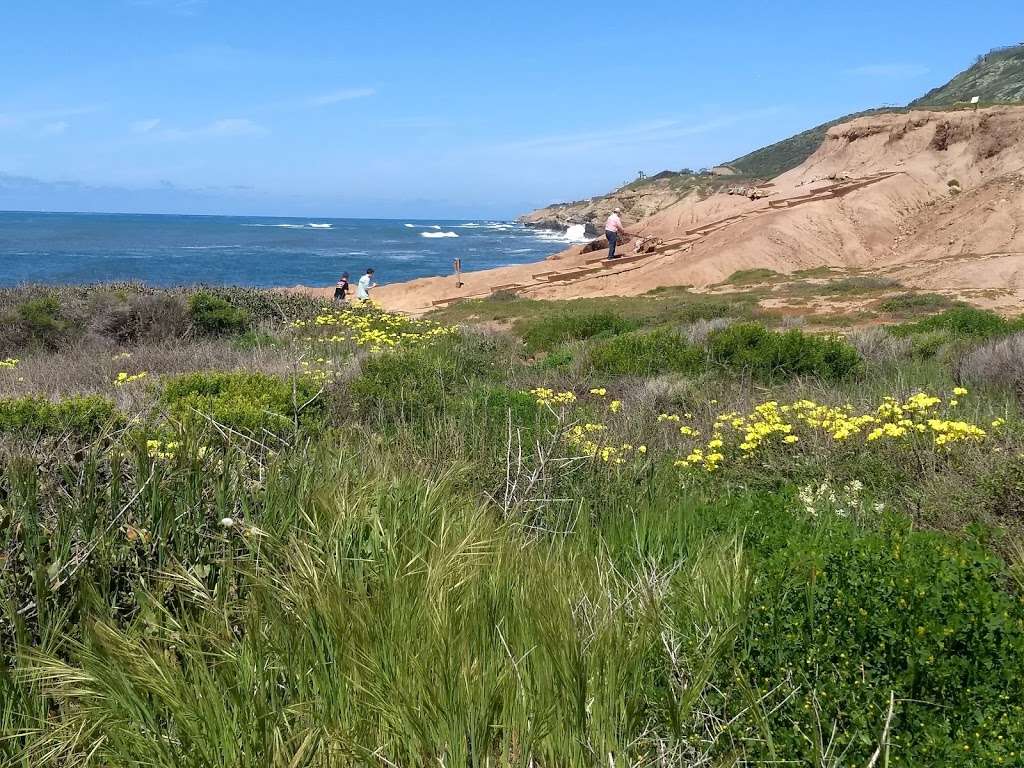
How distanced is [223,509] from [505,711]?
1733 millimetres

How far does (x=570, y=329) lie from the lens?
1475 centimetres

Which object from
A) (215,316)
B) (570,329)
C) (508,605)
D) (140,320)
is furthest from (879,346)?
(140,320)

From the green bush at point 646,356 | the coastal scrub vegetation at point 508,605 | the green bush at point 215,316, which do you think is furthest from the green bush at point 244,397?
the green bush at point 215,316

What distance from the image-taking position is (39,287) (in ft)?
55.0

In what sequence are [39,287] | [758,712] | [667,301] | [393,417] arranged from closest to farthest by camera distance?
[758,712], [393,417], [39,287], [667,301]

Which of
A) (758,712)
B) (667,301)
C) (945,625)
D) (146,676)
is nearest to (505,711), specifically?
(758,712)

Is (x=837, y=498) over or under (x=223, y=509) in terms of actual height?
under

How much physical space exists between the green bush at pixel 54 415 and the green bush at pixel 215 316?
25.9ft

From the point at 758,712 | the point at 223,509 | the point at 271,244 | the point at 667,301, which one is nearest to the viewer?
the point at 758,712

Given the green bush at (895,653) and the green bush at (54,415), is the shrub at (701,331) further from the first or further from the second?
the green bush at (895,653)

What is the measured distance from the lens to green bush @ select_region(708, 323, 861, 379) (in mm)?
9984

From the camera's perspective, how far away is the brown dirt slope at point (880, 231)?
24156 millimetres

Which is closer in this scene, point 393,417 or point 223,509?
point 223,509

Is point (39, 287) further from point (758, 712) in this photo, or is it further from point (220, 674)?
point (758, 712)
